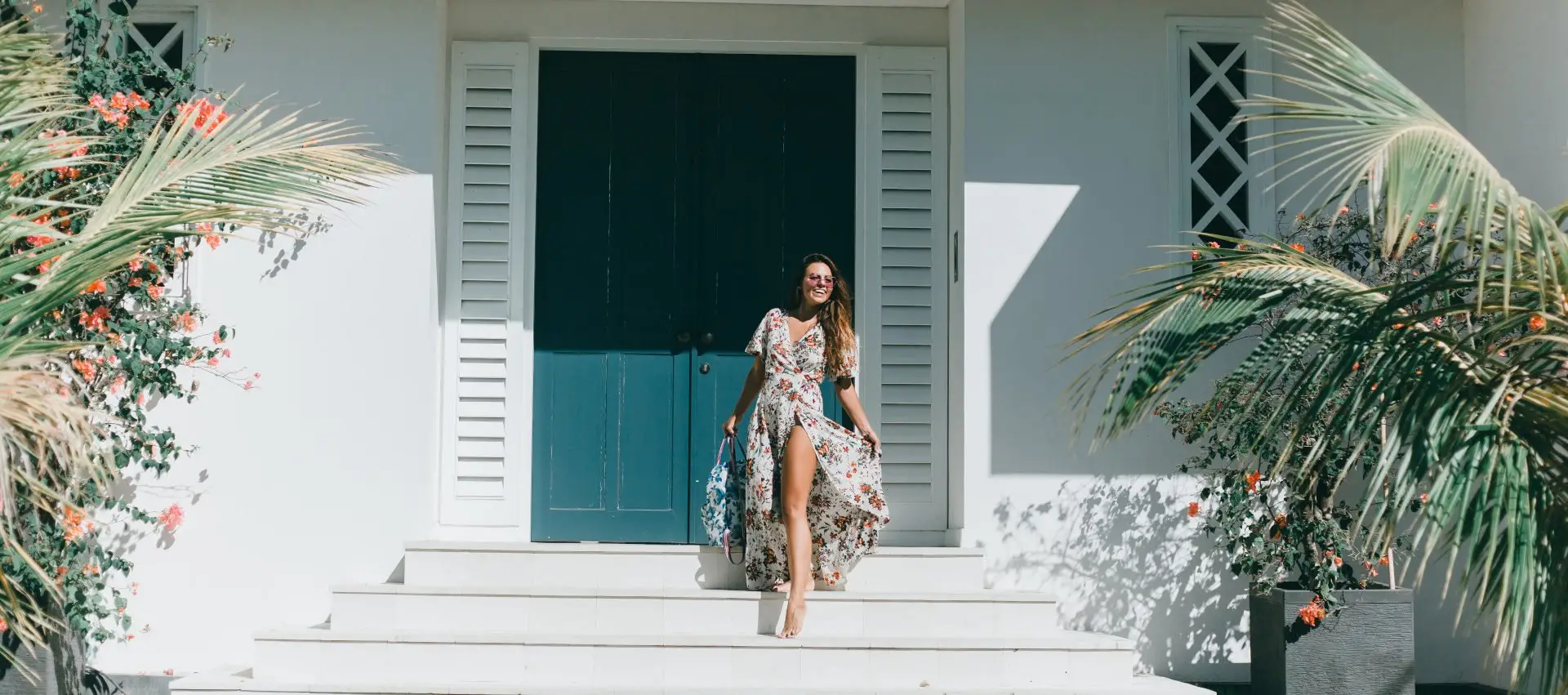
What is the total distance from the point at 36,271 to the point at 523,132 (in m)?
2.71

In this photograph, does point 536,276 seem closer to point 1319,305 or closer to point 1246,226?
point 1246,226

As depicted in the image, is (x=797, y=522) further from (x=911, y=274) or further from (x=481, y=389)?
(x=481, y=389)

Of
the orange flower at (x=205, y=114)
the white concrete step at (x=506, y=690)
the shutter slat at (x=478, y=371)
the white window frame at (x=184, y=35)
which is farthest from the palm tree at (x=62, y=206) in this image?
the shutter slat at (x=478, y=371)

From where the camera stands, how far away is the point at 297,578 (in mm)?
6453

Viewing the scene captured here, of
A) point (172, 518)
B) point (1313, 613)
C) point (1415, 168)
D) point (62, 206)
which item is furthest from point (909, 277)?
point (62, 206)

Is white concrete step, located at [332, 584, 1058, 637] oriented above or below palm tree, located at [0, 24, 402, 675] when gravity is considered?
below

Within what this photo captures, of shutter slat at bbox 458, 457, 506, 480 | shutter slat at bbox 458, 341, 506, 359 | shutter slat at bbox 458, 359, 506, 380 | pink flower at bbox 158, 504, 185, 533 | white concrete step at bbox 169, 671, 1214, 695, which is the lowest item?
white concrete step at bbox 169, 671, 1214, 695

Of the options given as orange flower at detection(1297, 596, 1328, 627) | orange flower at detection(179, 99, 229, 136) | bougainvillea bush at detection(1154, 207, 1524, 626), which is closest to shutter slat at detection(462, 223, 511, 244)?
orange flower at detection(179, 99, 229, 136)

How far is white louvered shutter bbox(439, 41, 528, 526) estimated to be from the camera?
694 centimetres

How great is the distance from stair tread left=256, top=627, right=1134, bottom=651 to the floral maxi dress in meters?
0.42

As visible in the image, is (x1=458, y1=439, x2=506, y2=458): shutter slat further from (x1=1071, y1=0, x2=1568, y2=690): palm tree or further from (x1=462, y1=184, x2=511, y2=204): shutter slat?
(x1=1071, y1=0, x2=1568, y2=690): palm tree

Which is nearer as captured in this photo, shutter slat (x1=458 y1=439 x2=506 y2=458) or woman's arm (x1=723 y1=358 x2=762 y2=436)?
woman's arm (x1=723 y1=358 x2=762 y2=436)

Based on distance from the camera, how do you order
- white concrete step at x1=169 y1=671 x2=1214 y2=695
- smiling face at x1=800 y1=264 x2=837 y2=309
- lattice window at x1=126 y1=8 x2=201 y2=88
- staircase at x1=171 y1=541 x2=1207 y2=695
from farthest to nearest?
lattice window at x1=126 y1=8 x2=201 y2=88 < smiling face at x1=800 y1=264 x2=837 y2=309 < staircase at x1=171 y1=541 x2=1207 y2=695 < white concrete step at x1=169 y1=671 x2=1214 y2=695

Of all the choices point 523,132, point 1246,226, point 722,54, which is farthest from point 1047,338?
point 523,132
